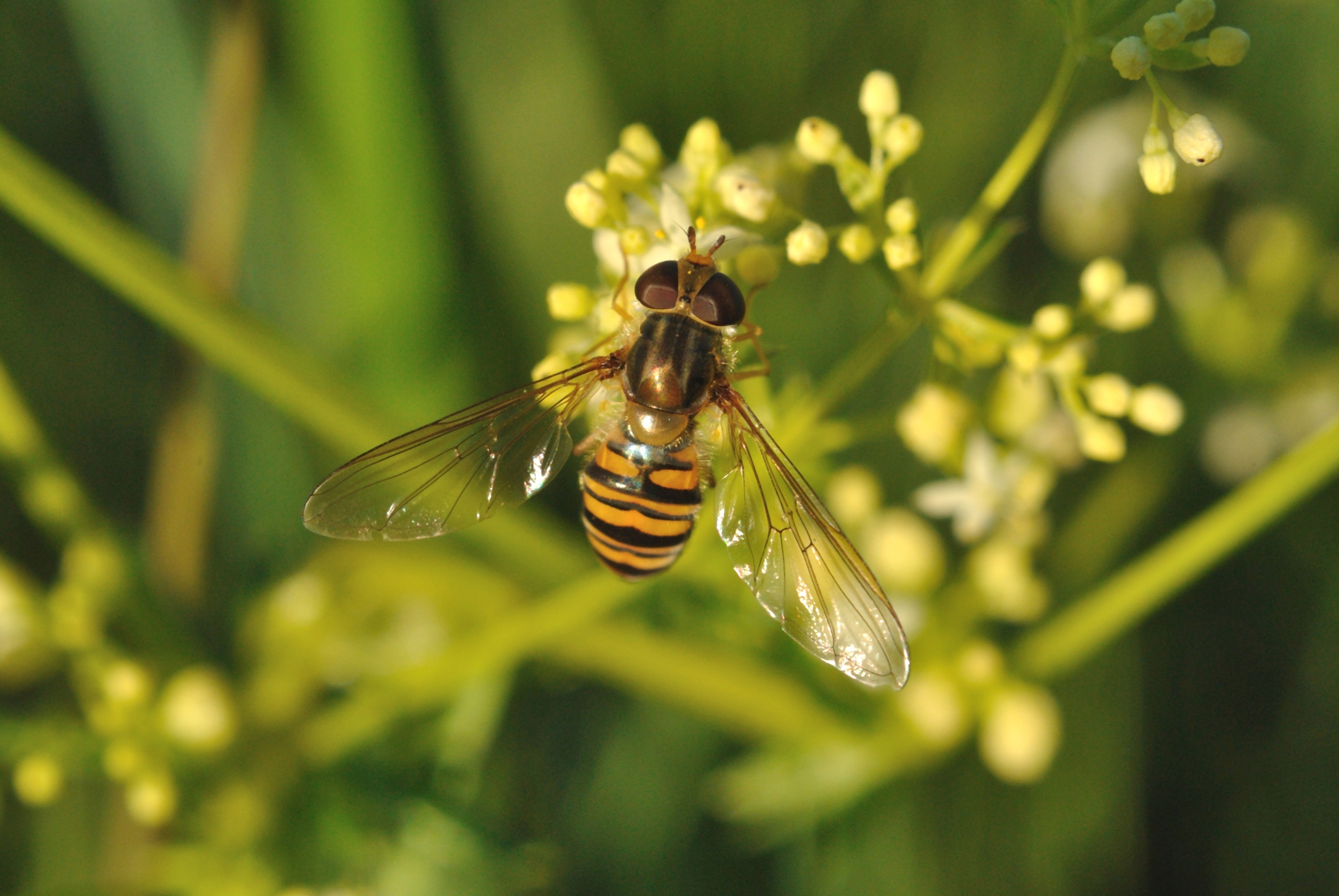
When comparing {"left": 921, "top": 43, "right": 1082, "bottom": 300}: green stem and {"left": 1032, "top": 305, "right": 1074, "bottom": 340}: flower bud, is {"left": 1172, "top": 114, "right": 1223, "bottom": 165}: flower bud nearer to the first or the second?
{"left": 921, "top": 43, "right": 1082, "bottom": 300}: green stem

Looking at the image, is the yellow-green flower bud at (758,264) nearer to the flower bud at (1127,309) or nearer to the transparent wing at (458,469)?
the transparent wing at (458,469)

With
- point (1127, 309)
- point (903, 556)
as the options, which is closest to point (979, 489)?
point (903, 556)

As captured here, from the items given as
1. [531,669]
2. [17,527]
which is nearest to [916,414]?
[531,669]

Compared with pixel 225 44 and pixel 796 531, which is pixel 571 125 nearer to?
pixel 225 44

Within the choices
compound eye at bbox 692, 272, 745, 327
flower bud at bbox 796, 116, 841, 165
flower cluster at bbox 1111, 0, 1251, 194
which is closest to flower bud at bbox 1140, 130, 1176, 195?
flower cluster at bbox 1111, 0, 1251, 194

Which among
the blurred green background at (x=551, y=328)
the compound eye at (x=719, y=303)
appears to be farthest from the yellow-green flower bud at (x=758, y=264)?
the blurred green background at (x=551, y=328)

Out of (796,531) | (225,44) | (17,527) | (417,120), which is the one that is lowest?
(796,531)
